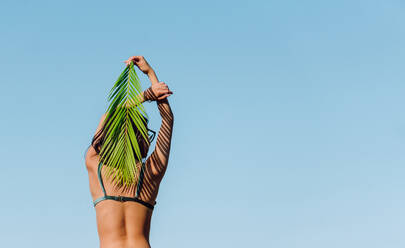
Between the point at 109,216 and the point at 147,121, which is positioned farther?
the point at 147,121

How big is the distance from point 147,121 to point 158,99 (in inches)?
13.0

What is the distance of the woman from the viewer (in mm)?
5957

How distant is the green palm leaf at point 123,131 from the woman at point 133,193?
8cm

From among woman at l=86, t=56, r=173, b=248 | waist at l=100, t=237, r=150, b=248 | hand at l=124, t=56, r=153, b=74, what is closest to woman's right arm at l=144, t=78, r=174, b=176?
woman at l=86, t=56, r=173, b=248

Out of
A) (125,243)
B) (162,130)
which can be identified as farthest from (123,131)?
(125,243)

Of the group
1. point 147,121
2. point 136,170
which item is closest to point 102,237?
point 136,170

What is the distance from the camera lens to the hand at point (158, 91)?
6.14 m

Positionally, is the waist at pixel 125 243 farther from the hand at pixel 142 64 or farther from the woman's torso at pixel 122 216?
the hand at pixel 142 64

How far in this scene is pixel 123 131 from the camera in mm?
6266

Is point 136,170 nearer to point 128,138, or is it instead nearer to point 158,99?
point 128,138

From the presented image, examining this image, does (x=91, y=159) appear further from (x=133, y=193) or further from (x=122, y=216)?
(x=122, y=216)

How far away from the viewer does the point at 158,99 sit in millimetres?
6180

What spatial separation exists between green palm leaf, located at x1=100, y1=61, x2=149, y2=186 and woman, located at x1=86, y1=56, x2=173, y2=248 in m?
0.08

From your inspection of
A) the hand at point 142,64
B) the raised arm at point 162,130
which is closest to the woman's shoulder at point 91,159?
the raised arm at point 162,130
